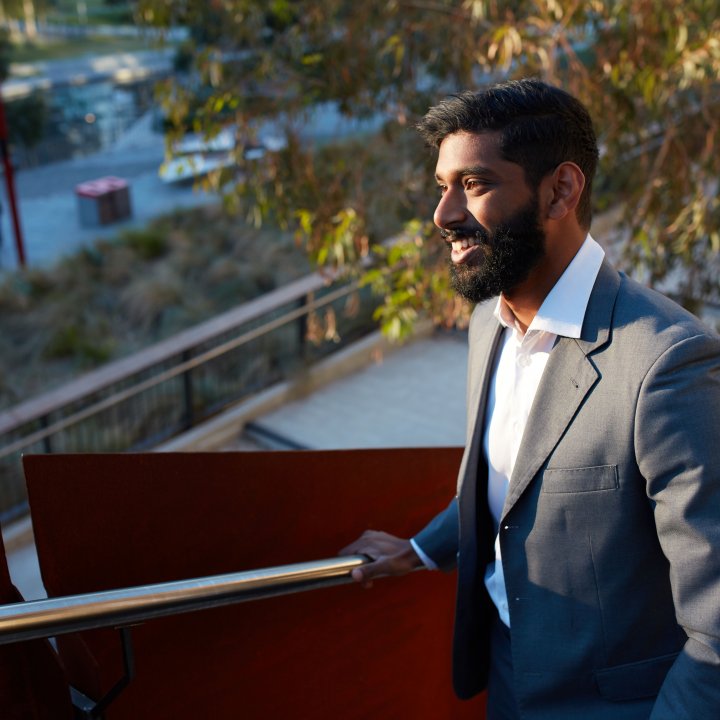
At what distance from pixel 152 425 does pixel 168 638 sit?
18.3 ft

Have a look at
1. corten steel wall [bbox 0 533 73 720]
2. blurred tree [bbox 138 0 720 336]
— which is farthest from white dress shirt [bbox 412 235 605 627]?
blurred tree [bbox 138 0 720 336]

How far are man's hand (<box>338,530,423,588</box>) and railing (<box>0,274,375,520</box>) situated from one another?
4.19 metres

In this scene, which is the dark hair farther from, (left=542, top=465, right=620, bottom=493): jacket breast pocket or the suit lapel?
(left=542, top=465, right=620, bottom=493): jacket breast pocket

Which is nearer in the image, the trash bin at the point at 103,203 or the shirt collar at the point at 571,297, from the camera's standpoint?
the shirt collar at the point at 571,297

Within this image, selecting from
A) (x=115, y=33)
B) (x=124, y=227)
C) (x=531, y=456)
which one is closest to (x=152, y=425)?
(x=531, y=456)

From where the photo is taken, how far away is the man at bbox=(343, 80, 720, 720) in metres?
1.43

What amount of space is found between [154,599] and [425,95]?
16.5ft

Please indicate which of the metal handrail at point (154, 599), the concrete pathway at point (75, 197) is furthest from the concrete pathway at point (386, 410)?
the concrete pathway at point (75, 197)

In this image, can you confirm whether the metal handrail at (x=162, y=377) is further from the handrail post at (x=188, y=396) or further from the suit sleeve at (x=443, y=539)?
the suit sleeve at (x=443, y=539)

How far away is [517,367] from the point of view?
1.83 m

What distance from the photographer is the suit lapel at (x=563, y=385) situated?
1.60 meters

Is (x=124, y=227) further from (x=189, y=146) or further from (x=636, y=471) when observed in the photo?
(x=636, y=471)

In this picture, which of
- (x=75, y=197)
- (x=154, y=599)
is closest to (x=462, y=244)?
(x=154, y=599)

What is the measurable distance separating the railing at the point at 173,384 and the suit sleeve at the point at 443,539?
429 centimetres
